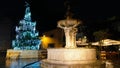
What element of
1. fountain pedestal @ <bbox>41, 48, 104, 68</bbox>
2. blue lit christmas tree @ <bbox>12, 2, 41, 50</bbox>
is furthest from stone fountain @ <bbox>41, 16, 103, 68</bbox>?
blue lit christmas tree @ <bbox>12, 2, 41, 50</bbox>

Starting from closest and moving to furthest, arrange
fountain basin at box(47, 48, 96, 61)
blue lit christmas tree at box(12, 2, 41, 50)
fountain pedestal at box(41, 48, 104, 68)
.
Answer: fountain pedestal at box(41, 48, 104, 68)
fountain basin at box(47, 48, 96, 61)
blue lit christmas tree at box(12, 2, 41, 50)

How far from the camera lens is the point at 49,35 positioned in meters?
47.8

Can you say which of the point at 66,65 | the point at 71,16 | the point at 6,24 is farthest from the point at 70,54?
the point at 6,24

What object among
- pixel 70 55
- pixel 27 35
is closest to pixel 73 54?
pixel 70 55

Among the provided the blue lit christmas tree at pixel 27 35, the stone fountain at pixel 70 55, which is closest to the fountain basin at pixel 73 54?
the stone fountain at pixel 70 55

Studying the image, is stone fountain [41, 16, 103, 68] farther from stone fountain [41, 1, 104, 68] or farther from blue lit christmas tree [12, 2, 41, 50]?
blue lit christmas tree [12, 2, 41, 50]

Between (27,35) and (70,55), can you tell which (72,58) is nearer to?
(70,55)

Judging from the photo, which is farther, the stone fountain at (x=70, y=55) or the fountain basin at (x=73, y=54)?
the fountain basin at (x=73, y=54)

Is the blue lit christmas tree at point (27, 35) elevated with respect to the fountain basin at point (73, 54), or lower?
elevated

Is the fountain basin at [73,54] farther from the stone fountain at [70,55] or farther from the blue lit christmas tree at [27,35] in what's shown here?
the blue lit christmas tree at [27,35]

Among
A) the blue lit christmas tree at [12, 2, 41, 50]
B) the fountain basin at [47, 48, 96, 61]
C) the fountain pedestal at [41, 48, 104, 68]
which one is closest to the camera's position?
the fountain pedestal at [41, 48, 104, 68]

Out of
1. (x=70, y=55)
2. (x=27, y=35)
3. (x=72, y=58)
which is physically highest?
(x=27, y=35)

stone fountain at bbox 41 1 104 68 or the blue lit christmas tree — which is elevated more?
the blue lit christmas tree

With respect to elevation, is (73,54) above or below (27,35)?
below
